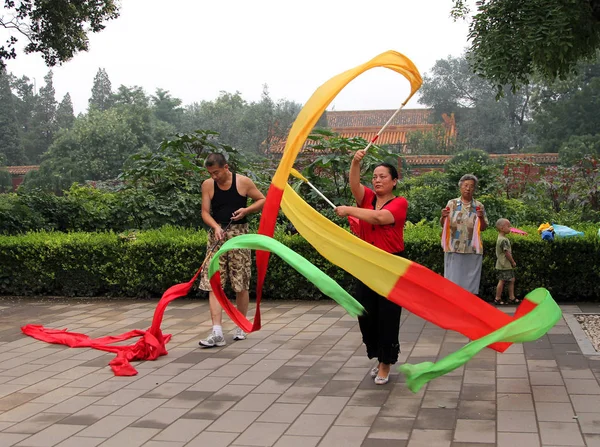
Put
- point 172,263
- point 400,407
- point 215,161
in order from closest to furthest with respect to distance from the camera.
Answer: point 400,407
point 215,161
point 172,263

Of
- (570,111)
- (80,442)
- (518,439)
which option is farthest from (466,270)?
(570,111)

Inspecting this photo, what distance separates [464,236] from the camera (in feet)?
24.7

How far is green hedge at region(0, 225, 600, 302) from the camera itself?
8.41 meters

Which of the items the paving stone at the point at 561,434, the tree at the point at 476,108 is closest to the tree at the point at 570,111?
the tree at the point at 476,108

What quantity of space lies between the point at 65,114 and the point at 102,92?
499cm

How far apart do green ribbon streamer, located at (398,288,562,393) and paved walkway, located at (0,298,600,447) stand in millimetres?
309

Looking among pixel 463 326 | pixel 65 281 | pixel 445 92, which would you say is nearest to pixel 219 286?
pixel 463 326

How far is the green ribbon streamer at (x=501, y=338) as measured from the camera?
416 cm

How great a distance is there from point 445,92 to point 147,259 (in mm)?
38305

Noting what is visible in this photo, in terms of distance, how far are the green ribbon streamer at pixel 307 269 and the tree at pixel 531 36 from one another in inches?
113

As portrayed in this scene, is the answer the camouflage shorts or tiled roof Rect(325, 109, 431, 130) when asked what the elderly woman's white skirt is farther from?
tiled roof Rect(325, 109, 431, 130)

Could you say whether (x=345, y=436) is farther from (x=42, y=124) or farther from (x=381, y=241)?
(x=42, y=124)

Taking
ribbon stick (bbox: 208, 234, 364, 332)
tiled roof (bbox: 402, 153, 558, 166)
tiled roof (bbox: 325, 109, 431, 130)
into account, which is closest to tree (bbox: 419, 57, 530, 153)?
tiled roof (bbox: 325, 109, 431, 130)

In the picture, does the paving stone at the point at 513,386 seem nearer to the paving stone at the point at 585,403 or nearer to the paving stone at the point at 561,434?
the paving stone at the point at 585,403
